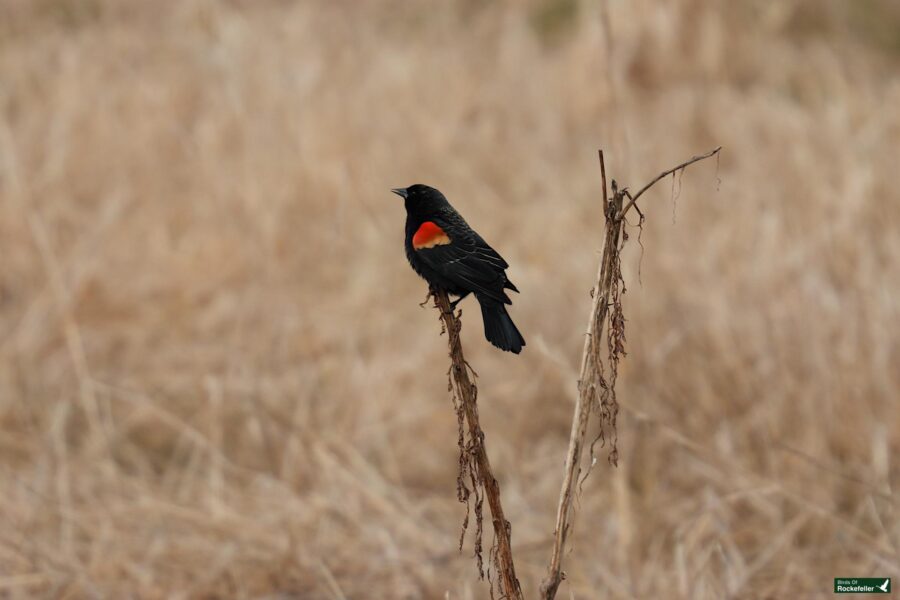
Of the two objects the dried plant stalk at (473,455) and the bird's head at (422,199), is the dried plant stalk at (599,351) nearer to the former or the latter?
the dried plant stalk at (473,455)

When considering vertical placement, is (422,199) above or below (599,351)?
above

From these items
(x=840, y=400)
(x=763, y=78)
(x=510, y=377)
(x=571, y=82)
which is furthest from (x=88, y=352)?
(x=763, y=78)

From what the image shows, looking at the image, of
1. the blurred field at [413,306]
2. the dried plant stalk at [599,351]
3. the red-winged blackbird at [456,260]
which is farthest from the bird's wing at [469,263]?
the blurred field at [413,306]

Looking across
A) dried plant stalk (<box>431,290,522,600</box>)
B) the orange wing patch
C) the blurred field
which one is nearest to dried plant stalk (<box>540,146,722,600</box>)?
dried plant stalk (<box>431,290,522,600</box>)

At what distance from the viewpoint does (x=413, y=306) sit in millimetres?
5379

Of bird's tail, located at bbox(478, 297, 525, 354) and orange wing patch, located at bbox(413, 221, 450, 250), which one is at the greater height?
orange wing patch, located at bbox(413, 221, 450, 250)

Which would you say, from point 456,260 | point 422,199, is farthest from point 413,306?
point 456,260

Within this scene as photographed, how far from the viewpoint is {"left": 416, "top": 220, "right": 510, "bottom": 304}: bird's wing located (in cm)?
123

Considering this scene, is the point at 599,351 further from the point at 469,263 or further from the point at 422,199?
the point at 422,199

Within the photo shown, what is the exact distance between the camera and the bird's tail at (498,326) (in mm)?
1164

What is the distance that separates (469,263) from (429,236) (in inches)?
3.6

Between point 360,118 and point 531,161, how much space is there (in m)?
1.14

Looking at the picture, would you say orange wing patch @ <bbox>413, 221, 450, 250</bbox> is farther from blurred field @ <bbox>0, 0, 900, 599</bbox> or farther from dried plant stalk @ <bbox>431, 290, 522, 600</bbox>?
blurred field @ <bbox>0, 0, 900, 599</bbox>

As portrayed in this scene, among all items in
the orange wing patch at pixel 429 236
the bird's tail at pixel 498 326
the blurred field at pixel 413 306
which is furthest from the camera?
the blurred field at pixel 413 306
